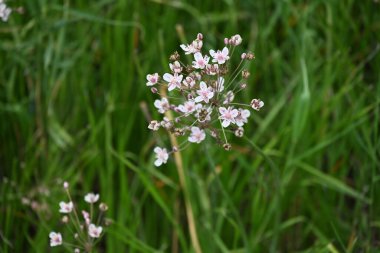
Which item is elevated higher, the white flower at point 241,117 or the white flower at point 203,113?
the white flower at point 203,113

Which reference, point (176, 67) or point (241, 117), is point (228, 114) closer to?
point (241, 117)

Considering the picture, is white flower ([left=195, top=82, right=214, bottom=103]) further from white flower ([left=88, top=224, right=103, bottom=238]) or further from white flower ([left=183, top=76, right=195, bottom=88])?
white flower ([left=88, top=224, right=103, bottom=238])

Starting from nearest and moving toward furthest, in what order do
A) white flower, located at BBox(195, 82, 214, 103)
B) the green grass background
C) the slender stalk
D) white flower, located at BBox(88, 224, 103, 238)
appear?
1. white flower, located at BBox(195, 82, 214, 103)
2. white flower, located at BBox(88, 224, 103, 238)
3. the slender stalk
4. the green grass background

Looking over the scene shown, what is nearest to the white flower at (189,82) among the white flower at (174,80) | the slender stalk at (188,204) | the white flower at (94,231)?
the white flower at (174,80)

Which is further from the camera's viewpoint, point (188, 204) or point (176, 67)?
point (188, 204)

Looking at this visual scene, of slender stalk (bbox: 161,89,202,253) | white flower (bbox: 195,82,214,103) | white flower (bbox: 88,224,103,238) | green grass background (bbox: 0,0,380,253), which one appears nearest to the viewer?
white flower (bbox: 195,82,214,103)

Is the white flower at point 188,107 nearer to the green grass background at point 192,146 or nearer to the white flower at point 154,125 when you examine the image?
the white flower at point 154,125

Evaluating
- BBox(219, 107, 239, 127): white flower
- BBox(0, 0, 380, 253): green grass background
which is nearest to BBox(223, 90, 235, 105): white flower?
BBox(219, 107, 239, 127): white flower

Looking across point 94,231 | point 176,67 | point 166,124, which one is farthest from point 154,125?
point 94,231

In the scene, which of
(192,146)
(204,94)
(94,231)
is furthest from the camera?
(192,146)
